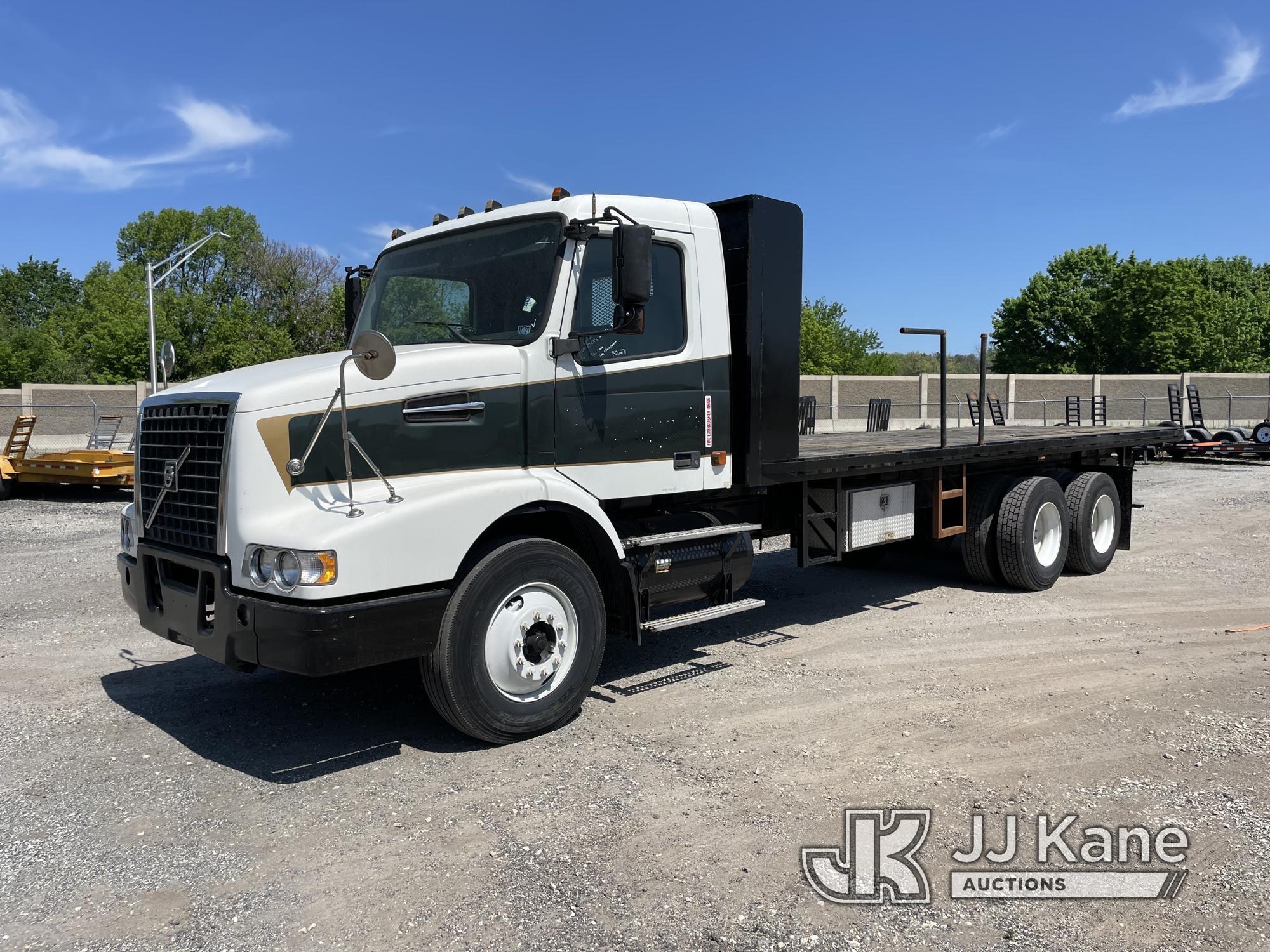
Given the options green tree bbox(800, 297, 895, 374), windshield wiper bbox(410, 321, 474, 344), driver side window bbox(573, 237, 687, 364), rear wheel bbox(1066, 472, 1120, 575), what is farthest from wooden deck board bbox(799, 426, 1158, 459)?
green tree bbox(800, 297, 895, 374)

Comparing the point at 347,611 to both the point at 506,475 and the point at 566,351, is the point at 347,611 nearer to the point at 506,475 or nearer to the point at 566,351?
the point at 506,475

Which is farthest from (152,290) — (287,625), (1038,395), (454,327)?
(1038,395)

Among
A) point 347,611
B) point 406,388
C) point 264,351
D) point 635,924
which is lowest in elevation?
point 635,924

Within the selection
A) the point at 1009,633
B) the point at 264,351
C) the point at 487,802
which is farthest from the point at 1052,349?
the point at 487,802

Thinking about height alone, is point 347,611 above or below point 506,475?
below

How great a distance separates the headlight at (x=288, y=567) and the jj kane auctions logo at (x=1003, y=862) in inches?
90.8

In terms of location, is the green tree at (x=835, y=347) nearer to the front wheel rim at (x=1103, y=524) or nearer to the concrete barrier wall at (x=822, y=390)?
the concrete barrier wall at (x=822, y=390)

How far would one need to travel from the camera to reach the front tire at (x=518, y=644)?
4.60m

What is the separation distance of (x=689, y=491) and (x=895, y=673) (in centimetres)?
185

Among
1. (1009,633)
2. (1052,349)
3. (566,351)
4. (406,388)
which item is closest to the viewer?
(406,388)

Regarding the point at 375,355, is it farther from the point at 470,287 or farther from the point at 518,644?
the point at 518,644

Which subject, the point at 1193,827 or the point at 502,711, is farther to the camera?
the point at 502,711

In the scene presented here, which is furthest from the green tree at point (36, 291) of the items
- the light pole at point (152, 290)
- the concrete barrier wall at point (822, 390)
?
the concrete barrier wall at point (822, 390)

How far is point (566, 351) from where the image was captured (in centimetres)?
511
